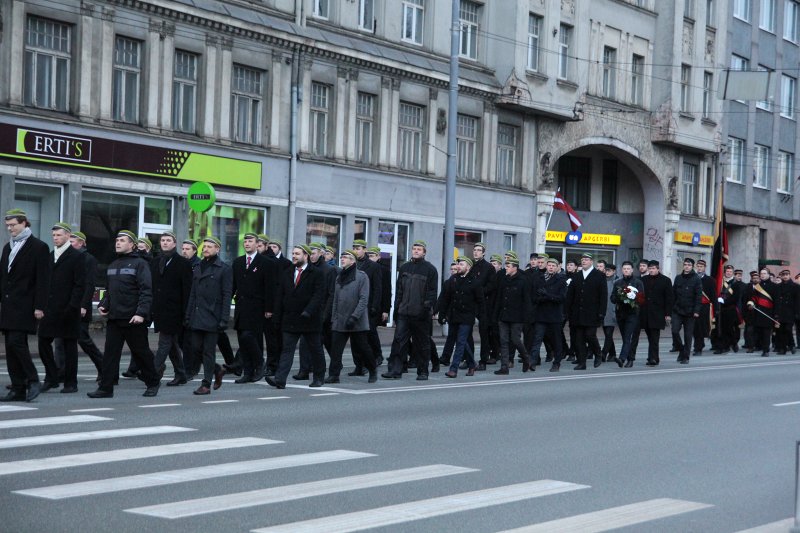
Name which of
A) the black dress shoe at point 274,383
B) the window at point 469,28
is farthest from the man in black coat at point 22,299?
the window at point 469,28

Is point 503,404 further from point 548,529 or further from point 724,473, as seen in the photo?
point 548,529

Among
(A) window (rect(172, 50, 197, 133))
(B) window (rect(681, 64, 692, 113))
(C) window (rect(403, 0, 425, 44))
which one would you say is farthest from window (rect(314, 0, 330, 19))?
(B) window (rect(681, 64, 692, 113))

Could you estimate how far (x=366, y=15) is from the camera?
34.6 m

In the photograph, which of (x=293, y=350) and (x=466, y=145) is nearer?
(x=293, y=350)

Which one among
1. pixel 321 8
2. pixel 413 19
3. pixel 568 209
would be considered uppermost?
pixel 413 19

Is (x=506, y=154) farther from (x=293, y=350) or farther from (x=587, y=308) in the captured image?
(x=293, y=350)

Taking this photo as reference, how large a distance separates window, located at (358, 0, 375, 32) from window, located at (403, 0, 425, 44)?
139 centimetres

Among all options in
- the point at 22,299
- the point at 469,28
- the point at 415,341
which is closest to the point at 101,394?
the point at 22,299

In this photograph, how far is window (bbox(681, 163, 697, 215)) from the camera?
160 ft

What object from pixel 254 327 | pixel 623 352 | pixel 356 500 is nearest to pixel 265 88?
pixel 623 352

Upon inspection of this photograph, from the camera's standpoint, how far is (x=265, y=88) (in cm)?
3159

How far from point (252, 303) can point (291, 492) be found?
8.80 meters

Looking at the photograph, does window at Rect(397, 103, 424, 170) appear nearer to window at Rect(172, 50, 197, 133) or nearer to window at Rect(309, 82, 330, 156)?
window at Rect(309, 82, 330, 156)

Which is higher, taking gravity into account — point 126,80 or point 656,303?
point 126,80
